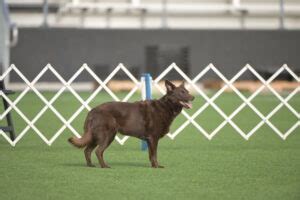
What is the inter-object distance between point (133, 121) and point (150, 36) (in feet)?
65.7

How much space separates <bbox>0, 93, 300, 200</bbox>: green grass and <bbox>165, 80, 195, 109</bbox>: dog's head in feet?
2.00

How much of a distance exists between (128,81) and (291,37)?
5979mm

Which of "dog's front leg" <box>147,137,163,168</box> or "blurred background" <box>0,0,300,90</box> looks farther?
"blurred background" <box>0,0,300,90</box>

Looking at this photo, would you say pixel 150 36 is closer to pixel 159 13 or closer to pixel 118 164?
pixel 159 13

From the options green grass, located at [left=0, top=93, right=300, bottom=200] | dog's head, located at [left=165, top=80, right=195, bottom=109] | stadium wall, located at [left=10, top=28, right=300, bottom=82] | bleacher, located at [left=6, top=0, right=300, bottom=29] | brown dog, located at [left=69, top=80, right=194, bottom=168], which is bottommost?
green grass, located at [left=0, top=93, right=300, bottom=200]

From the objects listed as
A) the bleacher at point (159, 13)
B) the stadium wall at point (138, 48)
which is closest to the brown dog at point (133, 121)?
the stadium wall at point (138, 48)

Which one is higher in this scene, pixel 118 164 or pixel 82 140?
pixel 82 140

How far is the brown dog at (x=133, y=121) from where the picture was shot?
8055 mm

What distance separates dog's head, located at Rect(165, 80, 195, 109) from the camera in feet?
27.1

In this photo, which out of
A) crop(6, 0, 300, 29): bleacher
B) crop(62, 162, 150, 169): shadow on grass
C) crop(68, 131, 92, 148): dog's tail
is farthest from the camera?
crop(6, 0, 300, 29): bleacher

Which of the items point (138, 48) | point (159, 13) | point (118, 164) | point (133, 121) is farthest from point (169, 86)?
point (159, 13)

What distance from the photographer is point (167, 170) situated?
8.00 metres

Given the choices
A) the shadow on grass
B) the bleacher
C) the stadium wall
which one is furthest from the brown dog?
the bleacher

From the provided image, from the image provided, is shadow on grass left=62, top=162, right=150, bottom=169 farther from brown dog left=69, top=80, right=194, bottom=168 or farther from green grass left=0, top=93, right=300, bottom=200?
brown dog left=69, top=80, right=194, bottom=168
